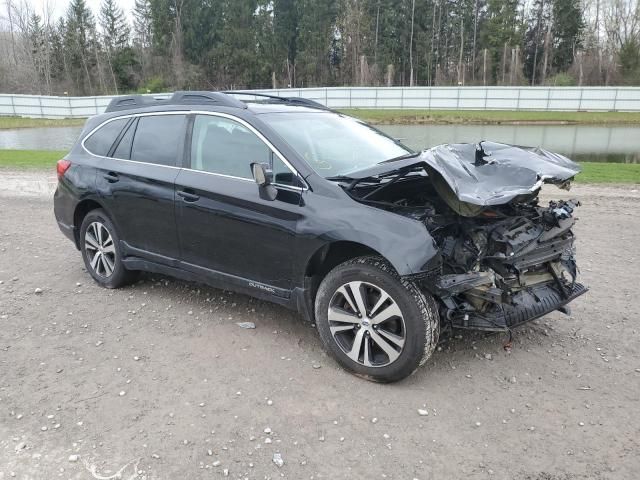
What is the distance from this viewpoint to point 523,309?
3.85 metres

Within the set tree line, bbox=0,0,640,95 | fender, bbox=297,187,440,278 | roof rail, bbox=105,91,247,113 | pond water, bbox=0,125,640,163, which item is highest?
tree line, bbox=0,0,640,95

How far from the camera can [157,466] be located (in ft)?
9.75

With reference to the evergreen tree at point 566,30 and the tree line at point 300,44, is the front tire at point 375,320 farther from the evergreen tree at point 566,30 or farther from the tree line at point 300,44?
the evergreen tree at point 566,30

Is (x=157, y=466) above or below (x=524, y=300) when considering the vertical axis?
below

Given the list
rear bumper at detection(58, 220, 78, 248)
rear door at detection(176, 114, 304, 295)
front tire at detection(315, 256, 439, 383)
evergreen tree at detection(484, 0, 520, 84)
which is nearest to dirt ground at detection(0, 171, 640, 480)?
front tire at detection(315, 256, 439, 383)

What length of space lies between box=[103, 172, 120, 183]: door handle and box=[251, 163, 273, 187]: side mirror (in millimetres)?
1874

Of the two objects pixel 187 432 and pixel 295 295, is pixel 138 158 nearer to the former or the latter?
pixel 295 295

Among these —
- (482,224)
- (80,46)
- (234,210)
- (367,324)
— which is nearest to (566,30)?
(80,46)

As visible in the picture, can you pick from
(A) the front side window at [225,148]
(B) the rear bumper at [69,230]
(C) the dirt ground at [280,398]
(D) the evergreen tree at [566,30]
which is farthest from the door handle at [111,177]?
(D) the evergreen tree at [566,30]

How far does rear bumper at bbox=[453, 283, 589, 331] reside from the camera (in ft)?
12.1

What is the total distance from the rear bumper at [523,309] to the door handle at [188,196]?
2269 mm

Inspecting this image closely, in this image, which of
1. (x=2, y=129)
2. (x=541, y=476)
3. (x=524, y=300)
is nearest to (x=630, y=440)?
(x=541, y=476)

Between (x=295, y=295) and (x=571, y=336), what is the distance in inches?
87.4

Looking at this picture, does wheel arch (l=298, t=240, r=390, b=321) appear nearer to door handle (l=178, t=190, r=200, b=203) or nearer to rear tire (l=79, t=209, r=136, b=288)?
door handle (l=178, t=190, r=200, b=203)
